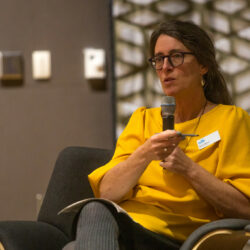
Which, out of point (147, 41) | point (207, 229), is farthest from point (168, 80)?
point (147, 41)

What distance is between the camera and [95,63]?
264 centimetres

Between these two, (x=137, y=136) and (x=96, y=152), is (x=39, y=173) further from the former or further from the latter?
(x=137, y=136)

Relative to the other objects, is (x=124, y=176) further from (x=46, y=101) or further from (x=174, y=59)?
(x=46, y=101)

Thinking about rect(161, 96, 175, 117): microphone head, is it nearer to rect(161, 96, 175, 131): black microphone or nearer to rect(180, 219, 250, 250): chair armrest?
rect(161, 96, 175, 131): black microphone

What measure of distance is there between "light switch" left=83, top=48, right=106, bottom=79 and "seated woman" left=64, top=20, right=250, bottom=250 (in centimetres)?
75

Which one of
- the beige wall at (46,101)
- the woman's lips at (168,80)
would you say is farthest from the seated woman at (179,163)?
the beige wall at (46,101)

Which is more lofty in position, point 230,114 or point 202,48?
point 202,48

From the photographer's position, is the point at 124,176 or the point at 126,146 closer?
the point at 124,176

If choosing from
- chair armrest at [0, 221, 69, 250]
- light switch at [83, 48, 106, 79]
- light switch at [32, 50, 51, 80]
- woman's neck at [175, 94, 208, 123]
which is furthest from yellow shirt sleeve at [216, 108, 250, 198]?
light switch at [32, 50, 51, 80]

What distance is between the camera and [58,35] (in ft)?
8.83

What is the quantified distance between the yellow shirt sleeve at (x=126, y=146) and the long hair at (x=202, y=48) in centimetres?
32

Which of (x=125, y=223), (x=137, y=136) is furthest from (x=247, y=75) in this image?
(x=125, y=223)

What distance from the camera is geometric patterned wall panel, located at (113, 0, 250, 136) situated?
2.56 meters

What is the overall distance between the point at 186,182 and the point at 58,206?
653mm
